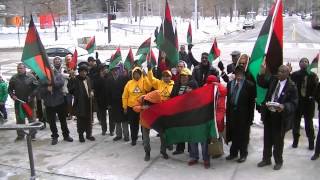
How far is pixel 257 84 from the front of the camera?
7.48m

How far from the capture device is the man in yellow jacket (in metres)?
8.48

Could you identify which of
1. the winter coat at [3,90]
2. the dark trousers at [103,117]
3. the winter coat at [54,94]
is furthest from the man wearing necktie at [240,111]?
the winter coat at [3,90]

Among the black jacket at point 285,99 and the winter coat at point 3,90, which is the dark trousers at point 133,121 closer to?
the black jacket at point 285,99

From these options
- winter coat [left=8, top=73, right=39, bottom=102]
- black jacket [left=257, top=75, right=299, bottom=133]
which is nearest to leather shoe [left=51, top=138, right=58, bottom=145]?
winter coat [left=8, top=73, right=39, bottom=102]

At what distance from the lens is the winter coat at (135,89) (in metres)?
8.48

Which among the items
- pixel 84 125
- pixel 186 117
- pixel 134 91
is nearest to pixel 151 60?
pixel 84 125

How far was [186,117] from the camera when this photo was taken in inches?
301

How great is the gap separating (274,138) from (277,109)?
0.59 meters

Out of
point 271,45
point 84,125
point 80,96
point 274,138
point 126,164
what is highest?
point 271,45

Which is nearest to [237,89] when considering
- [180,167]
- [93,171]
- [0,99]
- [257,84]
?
[257,84]

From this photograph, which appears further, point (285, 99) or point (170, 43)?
point (170, 43)

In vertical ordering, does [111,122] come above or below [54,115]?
below

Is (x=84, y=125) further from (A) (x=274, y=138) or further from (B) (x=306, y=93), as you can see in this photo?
(B) (x=306, y=93)

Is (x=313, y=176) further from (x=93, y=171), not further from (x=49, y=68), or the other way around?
(x=49, y=68)
